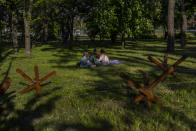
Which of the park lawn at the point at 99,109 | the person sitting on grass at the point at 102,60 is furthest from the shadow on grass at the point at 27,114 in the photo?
the person sitting on grass at the point at 102,60

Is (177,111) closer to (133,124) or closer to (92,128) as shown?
(133,124)

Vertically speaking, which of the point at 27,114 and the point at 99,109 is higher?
Result: the point at 99,109

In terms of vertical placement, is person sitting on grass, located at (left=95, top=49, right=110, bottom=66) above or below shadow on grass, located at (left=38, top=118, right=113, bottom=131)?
above

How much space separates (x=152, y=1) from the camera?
28906mm

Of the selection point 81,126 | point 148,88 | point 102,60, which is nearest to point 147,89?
point 148,88

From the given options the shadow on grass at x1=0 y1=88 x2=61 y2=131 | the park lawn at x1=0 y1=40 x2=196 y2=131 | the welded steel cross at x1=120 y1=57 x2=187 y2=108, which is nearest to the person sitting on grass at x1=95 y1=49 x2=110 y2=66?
the park lawn at x1=0 y1=40 x2=196 y2=131

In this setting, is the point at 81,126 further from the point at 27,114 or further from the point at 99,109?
the point at 27,114

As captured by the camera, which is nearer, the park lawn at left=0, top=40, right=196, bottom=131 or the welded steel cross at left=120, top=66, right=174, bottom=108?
the park lawn at left=0, top=40, right=196, bottom=131

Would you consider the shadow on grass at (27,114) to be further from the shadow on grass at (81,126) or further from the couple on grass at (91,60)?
the couple on grass at (91,60)

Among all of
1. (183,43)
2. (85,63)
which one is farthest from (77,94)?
(183,43)

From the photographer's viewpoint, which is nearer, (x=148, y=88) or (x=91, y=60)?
(x=148, y=88)

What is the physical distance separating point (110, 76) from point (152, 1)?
73.9 feet

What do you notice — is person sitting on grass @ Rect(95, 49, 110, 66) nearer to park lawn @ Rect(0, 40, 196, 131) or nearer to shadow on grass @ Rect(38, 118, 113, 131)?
park lawn @ Rect(0, 40, 196, 131)

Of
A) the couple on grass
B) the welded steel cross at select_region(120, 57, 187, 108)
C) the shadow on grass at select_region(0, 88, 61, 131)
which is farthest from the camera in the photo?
the couple on grass
